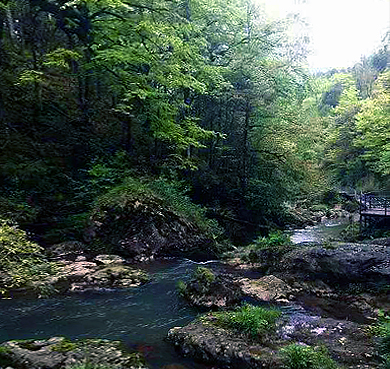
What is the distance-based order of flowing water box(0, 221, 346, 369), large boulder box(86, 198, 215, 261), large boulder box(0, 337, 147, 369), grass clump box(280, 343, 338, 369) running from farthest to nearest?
large boulder box(86, 198, 215, 261) < flowing water box(0, 221, 346, 369) < grass clump box(280, 343, 338, 369) < large boulder box(0, 337, 147, 369)

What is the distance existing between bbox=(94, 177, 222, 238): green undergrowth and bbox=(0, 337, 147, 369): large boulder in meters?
9.31

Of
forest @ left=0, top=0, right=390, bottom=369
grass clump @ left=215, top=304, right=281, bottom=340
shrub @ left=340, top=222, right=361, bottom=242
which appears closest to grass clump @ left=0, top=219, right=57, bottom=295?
forest @ left=0, top=0, right=390, bottom=369

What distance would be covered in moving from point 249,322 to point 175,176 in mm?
12639

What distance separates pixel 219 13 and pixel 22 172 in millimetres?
14930

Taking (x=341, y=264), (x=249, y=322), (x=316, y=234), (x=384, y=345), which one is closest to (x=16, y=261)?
(x=249, y=322)

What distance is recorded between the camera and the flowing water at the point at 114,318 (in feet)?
26.9

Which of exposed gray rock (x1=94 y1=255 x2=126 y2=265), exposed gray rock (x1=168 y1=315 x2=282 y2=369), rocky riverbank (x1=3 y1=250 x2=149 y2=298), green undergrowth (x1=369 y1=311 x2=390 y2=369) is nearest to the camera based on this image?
green undergrowth (x1=369 y1=311 x2=390 y2=369)

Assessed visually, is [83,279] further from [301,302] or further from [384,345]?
[384,345]

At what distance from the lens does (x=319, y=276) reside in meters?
13.3

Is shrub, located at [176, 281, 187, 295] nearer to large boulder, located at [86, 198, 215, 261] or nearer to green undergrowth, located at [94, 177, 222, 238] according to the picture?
large boulder, located at [86, 198, 215, 261]

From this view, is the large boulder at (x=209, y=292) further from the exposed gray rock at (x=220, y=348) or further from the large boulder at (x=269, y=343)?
the exposed gray rock at (x=220, y=348)

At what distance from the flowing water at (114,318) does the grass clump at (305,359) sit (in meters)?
1.61

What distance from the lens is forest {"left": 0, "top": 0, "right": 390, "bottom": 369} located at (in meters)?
9.23

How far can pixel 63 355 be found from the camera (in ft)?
21.8
